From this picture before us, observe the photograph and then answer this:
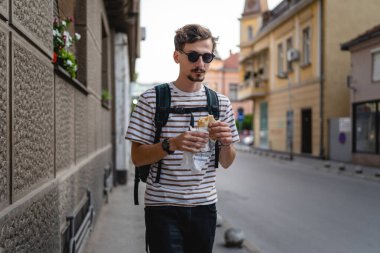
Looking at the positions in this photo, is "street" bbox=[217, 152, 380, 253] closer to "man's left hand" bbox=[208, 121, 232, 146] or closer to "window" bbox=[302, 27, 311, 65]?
"man's left hand" bbox=[208, 121, 232, 146]

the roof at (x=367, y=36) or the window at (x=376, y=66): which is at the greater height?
the roof at (x=367, y=36)

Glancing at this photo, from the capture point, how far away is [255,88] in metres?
38.5

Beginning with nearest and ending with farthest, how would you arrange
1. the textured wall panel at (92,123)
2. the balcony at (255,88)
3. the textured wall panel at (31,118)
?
1. the textured wall panel at (31,118)
2. the textured wall panel at (92,123)
3. the balcony at (255,88)

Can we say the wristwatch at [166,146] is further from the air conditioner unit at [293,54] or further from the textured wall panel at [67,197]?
the air conditioner unit at [293,54]

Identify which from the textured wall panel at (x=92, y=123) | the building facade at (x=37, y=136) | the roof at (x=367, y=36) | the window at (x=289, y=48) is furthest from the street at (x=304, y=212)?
the window at (x=289, y=48)

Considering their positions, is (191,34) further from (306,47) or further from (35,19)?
(306,47)

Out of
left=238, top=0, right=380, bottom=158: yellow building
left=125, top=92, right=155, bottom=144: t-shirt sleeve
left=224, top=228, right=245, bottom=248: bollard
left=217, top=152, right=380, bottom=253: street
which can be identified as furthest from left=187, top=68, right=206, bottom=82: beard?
left=238, top=0, right=380, bottom=158: yellow building

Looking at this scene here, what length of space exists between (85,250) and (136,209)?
10.4 feet

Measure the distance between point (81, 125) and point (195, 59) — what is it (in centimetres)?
313

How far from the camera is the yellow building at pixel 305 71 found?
85.5 feet

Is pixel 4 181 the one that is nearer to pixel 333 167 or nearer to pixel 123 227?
pixel 123 227

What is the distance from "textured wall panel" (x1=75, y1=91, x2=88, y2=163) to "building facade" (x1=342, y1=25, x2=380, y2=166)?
53.3ft

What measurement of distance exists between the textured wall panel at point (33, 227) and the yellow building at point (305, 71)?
23412mm

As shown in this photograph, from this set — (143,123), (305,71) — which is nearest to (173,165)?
(143,123)
